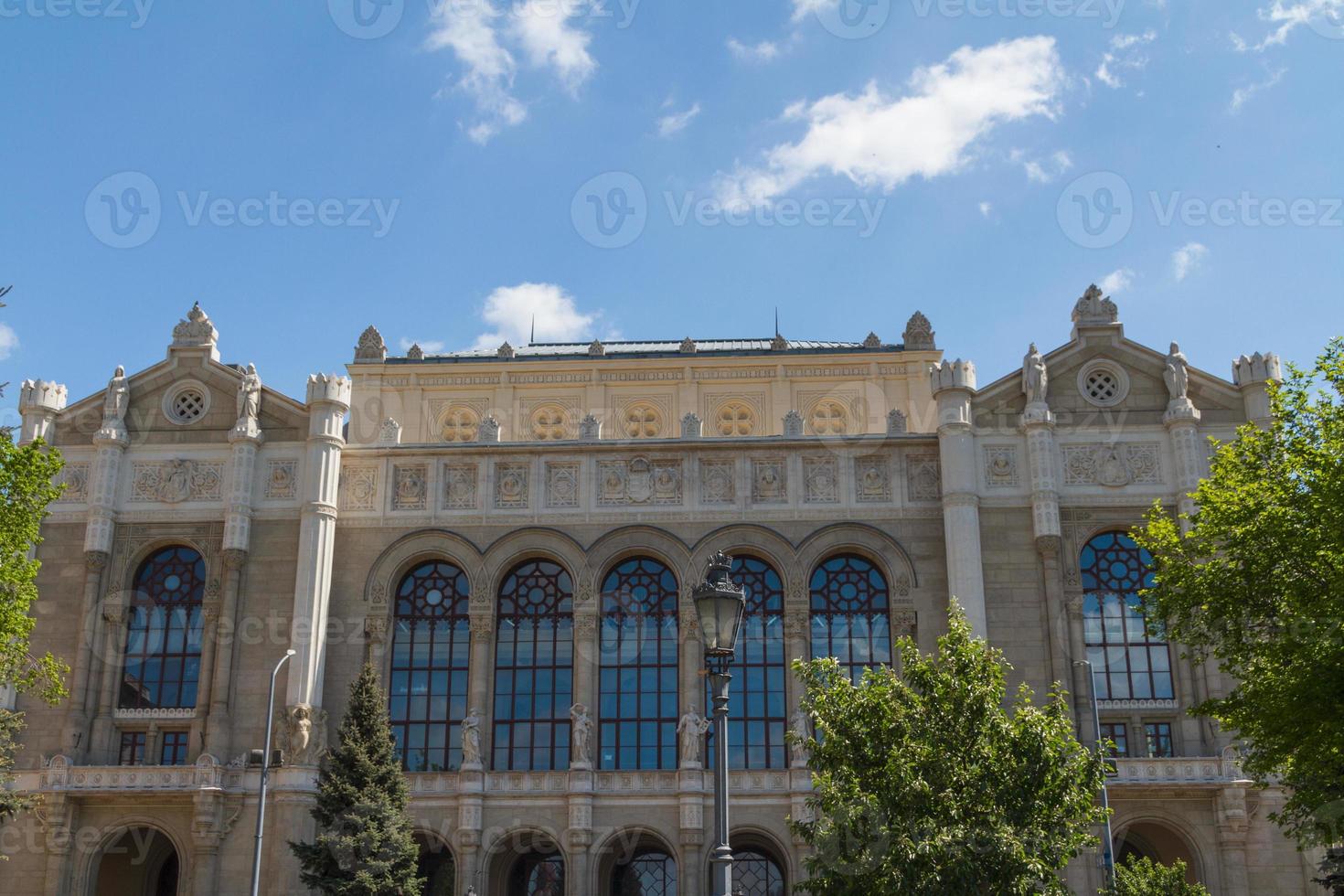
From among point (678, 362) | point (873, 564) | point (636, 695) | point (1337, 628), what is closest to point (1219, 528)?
point (1337, 628)

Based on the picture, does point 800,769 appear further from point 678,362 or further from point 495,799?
point 678,362

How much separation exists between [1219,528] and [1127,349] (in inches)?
764

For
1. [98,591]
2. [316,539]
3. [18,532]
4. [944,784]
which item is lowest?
[944,784]

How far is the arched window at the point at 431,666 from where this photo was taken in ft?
159

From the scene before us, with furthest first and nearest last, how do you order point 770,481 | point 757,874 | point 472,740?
point 770,481
point 757,874
point 472,740

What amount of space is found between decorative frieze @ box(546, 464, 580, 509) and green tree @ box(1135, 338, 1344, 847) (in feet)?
73.5

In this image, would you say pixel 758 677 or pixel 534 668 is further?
pixel 534 668

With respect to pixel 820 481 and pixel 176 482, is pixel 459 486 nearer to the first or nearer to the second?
pixel 176 482

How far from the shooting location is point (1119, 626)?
48406 millimetres

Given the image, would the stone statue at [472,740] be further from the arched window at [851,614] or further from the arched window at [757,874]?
the arched window at [851,614]

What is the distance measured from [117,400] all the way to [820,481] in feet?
89.2

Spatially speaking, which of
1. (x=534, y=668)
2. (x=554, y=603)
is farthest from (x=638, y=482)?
(x=534, y=668)

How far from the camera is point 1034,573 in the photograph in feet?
159

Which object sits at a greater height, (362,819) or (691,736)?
(691,736)
